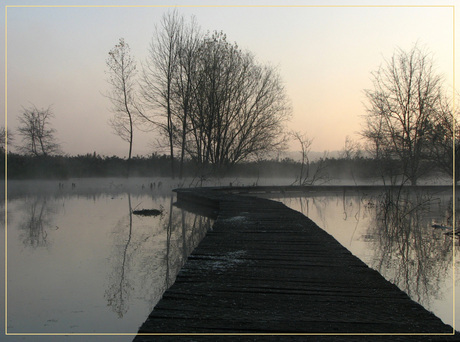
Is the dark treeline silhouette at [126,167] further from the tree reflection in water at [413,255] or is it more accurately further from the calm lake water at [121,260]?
the tree reflection in water at [413,255]

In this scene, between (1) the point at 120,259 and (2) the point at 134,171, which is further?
(2) the point at 134,171

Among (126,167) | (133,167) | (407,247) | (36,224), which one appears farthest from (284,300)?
(133,167)

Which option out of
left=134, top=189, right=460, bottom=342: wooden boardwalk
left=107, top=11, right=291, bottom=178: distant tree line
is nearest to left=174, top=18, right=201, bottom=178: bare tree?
left=107, top=11, right=291, bottom=178: distant tree line

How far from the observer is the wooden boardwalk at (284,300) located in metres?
2.04

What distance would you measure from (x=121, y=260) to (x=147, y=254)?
39 centimetres

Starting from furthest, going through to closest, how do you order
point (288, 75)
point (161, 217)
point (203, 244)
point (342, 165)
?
point (342, 165) < point (288, 75) < point (161, 217) < point (203, 244)

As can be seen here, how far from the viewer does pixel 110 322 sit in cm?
288

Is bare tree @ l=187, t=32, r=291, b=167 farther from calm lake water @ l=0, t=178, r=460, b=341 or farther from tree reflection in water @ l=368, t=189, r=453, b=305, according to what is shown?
tree reflection in water @ l=368, t=189, r=453, b=305

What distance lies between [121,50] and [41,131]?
6.40 meters

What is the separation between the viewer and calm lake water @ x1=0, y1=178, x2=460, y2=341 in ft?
9.77

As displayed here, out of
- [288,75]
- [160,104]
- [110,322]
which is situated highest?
[288,75]

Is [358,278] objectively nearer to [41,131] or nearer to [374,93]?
[374,93]

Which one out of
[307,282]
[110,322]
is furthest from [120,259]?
[307,282]

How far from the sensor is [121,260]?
4.68m
